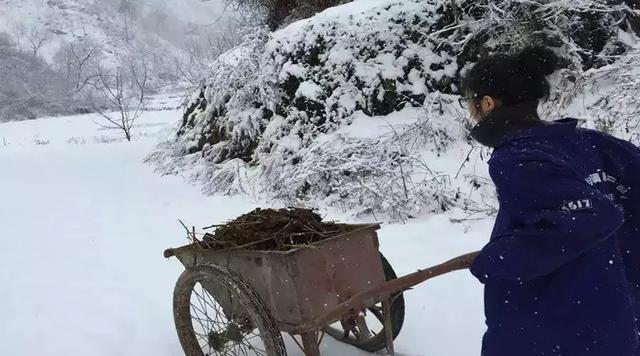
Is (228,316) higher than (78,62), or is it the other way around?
(78,62)

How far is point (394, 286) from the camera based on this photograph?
2.47m

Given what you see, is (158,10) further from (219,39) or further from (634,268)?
(634,268)

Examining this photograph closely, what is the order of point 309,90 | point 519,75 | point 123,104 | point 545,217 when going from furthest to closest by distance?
point 123,104, point 309,90, point 519,75, point 545,217

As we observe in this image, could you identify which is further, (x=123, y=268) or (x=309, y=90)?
(x=309, y=90)

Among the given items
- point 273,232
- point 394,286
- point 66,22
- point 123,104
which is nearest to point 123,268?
point 273,232

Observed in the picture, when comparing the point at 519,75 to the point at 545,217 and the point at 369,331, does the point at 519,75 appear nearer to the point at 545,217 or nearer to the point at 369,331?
the point at 545,217

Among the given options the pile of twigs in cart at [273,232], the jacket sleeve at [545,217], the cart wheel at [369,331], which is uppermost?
the jacket sleeve at [545,217]

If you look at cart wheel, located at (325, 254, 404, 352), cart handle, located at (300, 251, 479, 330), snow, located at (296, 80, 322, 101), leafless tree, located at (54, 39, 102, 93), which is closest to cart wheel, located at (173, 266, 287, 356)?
cart handle, located at (300, 251, 479, 330)

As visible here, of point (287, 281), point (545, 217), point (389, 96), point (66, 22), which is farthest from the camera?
point (66, 22)

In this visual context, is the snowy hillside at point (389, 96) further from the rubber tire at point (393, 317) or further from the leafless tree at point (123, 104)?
the leafless tree at point (123, 104)

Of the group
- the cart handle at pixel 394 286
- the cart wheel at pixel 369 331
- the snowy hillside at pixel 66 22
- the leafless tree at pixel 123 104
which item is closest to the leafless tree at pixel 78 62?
the snowy hillside at pixel 66 22

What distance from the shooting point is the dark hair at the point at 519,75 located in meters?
1.80

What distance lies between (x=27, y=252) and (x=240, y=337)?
4.34 m

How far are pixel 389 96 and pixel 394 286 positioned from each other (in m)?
5.87
